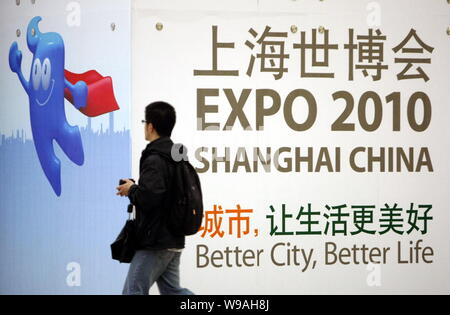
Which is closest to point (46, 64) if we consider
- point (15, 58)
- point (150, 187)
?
point (15, 58)

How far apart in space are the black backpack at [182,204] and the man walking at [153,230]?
28 millimetres

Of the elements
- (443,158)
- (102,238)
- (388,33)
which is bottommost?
(102,238)

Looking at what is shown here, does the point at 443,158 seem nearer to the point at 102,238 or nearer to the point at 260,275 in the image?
the point at 260,275

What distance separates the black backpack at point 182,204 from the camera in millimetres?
3932

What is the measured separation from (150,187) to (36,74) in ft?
4.72

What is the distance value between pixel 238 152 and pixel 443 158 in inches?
58.6

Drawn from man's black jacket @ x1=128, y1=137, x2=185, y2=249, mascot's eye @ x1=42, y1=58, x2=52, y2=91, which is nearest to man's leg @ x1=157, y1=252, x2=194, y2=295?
man's black jacket @ x1=128, y1=137, x2=185, y2=249

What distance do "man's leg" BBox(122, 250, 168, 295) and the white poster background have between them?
3.00ft

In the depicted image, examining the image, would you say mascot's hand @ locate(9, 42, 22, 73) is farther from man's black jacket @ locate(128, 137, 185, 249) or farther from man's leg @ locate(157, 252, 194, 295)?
man's leg @ locate(157, 252, 194, 295)

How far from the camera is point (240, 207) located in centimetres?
486

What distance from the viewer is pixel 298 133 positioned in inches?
193

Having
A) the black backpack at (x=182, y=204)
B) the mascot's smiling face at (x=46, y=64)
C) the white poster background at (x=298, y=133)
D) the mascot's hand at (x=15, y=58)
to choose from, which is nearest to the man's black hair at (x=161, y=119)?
the black backpack at (x=182, y=204)
